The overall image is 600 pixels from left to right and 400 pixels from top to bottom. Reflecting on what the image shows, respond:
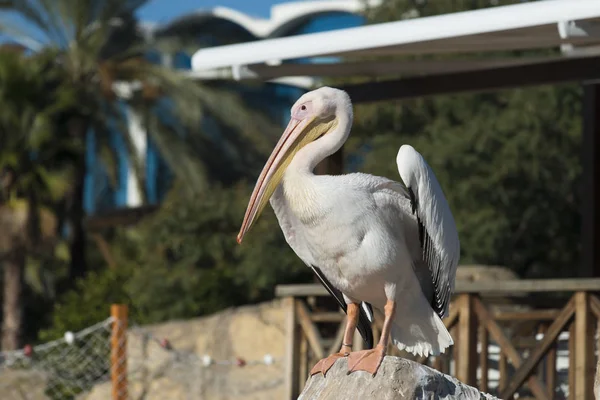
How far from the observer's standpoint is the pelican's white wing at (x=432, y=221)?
4887mm

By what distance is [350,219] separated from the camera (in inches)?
190

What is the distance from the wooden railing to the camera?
6.51 meters

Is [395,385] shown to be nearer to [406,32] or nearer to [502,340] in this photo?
[502,340]

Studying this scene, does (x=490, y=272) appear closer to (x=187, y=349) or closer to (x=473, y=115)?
(x=187, y=349)

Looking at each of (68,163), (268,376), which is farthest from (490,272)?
(68,163)

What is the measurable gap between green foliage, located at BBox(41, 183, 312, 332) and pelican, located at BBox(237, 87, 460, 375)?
1083cm

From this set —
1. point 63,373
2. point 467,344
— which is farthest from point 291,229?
point 63,373

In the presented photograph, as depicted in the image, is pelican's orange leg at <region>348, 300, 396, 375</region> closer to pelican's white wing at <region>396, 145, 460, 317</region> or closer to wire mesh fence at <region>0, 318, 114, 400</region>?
pelican's white wing at <region>396, 145, 460, 317</region>

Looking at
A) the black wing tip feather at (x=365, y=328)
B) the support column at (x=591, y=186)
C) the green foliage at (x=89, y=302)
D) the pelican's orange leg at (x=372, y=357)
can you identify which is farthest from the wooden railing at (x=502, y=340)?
the green foliage at (x=89, y=302)

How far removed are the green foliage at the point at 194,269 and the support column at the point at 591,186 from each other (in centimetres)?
807

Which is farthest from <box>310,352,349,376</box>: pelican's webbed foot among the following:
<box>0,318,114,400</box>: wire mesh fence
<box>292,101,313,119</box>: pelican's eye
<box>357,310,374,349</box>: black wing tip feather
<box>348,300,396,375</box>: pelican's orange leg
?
<box>0,318,114,400</box>: wire mesh fence

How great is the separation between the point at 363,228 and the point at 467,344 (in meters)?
2.24

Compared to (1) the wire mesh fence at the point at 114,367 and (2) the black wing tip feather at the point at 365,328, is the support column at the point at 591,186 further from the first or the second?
(2) the black wing tip feather at the point at 365,328

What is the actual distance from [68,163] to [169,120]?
7.59ft
